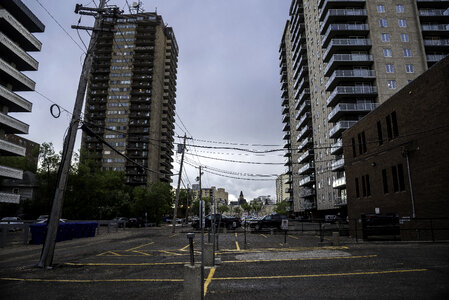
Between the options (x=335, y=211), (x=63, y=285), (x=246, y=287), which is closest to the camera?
(x=246, y=287)

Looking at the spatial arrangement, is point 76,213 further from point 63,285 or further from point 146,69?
point 146,69

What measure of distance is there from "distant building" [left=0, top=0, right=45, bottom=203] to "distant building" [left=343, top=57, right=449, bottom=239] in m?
43.1

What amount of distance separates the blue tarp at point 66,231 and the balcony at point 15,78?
26.8 meters

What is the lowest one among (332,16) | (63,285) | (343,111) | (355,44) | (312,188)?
(63,285)

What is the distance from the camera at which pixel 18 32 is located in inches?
1646

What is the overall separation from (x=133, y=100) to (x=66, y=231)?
76902mm

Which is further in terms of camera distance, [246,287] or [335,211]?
[335,211]

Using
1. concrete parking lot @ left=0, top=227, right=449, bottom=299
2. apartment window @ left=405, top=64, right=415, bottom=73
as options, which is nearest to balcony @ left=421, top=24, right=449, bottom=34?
apartment window @ left=405, top=64, right=415, bottom=73

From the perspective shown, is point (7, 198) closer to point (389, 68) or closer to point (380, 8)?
point (389, 68)

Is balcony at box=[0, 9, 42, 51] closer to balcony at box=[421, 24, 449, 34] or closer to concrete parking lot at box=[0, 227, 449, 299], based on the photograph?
concrete parking lot at box=[0, 227, 449, 299]

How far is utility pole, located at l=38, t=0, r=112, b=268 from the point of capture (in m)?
10.9

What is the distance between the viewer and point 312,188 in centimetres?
7144

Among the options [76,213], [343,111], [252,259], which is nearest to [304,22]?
[343,111]

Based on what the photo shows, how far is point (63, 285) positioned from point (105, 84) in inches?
3942
